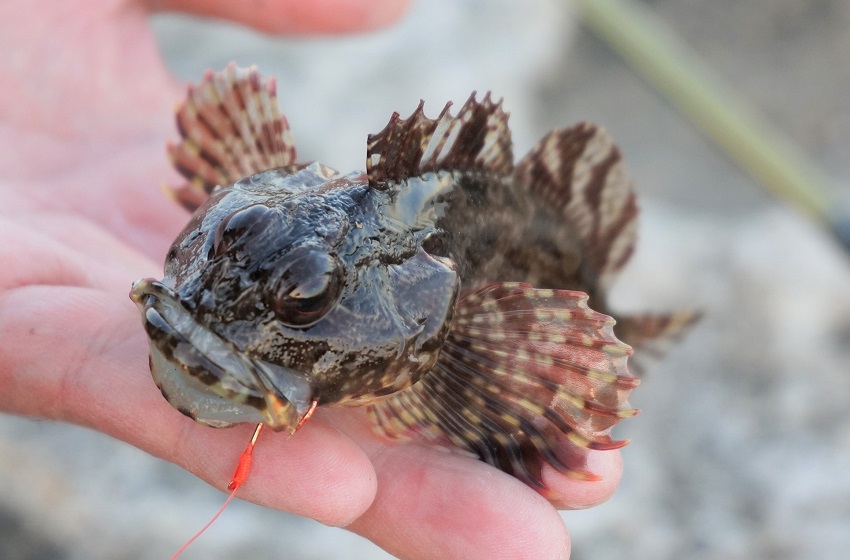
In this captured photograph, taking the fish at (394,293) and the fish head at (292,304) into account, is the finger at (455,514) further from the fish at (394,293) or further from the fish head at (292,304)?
the fish head at (292,304)

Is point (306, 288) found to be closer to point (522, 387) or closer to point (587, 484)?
point (522, 387)

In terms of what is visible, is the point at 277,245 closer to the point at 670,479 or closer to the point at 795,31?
the point at 670,479

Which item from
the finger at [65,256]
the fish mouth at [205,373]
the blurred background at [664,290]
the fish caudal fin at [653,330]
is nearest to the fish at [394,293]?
the fish mouth at [205,373]

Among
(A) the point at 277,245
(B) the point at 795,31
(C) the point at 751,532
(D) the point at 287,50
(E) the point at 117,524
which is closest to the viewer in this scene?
(A) the point at 277,245

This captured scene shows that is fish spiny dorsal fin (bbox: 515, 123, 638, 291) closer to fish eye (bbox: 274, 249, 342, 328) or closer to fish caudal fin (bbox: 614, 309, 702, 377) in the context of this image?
fish caudal fin (bbox: 614, 309, 702, 377)

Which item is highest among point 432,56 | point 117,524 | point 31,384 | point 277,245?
point 432,56

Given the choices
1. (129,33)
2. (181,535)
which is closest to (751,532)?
(181,535)

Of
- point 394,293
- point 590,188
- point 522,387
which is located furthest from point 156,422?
point 590,188
